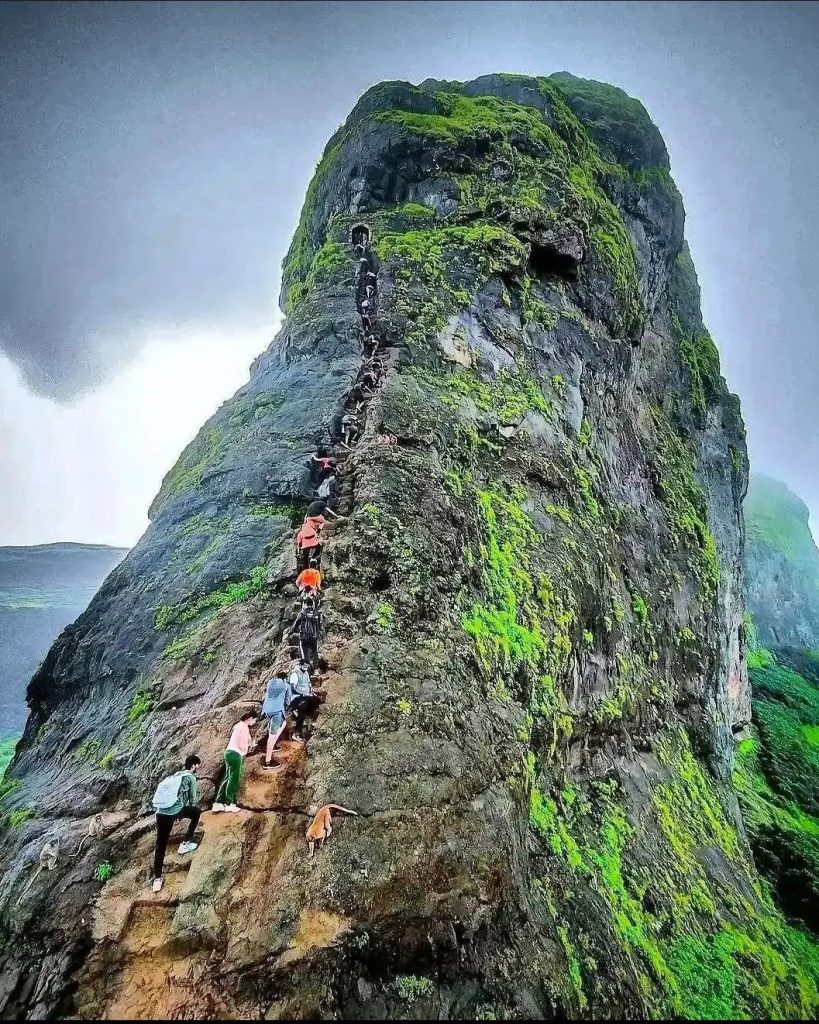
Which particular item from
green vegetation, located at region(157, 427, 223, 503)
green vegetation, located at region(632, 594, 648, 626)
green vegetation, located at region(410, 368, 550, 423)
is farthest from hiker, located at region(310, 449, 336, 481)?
green vegetation, located at region(632, 594, 648, 626)

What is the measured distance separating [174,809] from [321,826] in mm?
1639

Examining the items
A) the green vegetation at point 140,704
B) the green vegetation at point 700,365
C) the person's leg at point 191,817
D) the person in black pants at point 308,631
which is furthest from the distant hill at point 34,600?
the green vegetation at point 700,365

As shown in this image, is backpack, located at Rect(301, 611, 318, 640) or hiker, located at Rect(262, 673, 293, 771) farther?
backpack, located at Rect(301, 611, 318, 640)

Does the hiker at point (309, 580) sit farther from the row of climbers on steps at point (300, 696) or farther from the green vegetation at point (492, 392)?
the green vegetation at point (492, 392)

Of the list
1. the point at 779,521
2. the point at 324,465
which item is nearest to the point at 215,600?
the point at 324,465

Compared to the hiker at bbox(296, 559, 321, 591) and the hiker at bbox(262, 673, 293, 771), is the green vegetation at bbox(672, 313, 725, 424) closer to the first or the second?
the hiker at bbox(296, 559, 321, 591)

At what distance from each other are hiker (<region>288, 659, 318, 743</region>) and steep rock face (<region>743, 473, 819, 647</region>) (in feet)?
228

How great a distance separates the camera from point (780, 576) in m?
75.1

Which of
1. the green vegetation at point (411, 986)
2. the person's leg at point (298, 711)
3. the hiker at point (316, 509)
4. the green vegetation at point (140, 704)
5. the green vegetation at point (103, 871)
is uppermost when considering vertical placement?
the hiker at point (316, 509)

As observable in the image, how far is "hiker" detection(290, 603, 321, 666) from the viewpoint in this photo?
319 inches

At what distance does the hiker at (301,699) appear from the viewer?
7.34 metres

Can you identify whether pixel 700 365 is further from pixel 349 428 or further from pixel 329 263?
pixel 349 428

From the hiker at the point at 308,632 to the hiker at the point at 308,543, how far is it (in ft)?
4.66

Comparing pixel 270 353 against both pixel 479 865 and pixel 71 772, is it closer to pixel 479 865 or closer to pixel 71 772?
pixel 71 772
